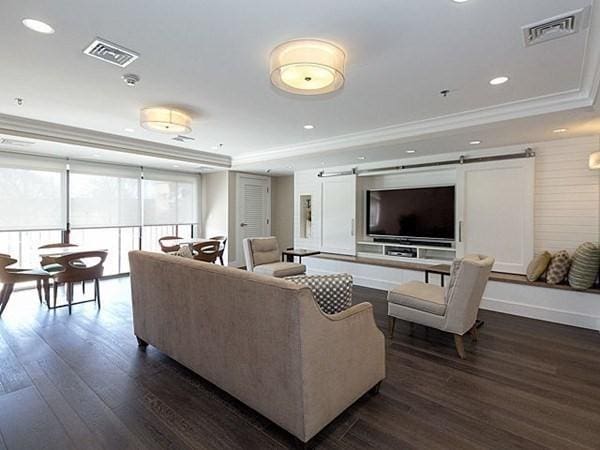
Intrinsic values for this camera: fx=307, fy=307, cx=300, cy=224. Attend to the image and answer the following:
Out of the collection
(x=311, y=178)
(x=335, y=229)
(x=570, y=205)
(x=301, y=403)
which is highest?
(x=311, y=178)

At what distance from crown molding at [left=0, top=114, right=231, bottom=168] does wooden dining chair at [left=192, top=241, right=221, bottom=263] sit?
64.8 inches

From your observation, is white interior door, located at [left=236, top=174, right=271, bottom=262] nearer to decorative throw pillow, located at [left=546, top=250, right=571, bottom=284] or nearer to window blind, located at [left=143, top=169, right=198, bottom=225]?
window blind, located at [left=143, top=169, right=198, bottom=225]

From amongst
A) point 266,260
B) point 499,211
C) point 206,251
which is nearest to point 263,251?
point 266,260

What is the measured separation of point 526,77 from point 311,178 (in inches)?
174

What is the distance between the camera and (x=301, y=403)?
1688 mm

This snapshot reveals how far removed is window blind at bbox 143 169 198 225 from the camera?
22.5 ft

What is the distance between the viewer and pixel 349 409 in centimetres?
213

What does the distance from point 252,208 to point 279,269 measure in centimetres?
320

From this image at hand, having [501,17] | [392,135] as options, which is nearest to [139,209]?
[392,135]

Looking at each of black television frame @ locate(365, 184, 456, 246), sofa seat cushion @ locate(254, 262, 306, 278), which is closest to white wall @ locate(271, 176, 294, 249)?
black television frame @ locate(365, 184, 456, 246)

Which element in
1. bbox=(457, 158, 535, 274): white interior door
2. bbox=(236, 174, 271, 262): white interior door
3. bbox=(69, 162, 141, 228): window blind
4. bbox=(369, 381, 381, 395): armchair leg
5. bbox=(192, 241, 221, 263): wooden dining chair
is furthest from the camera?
bbox=(236, 174, 271, 262): white interior door

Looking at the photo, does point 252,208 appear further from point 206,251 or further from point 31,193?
point 31,193

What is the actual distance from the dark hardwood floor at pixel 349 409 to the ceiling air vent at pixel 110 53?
251 cm

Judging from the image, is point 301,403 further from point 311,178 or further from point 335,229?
point 311,178
